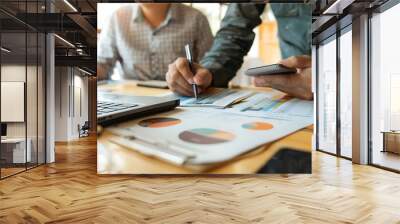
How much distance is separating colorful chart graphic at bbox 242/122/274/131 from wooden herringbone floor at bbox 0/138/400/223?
0.75 meters

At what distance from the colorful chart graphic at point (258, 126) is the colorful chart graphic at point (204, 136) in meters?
0.25

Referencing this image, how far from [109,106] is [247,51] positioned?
2.12 m

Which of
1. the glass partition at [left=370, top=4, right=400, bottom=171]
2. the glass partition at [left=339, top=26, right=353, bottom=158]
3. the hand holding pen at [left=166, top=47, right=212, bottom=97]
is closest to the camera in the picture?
the hand holding pen at [left=166, top=47, right=212, bottom=97]

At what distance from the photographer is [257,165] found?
17.7 ft

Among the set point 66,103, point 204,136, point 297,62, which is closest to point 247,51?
point 297,62

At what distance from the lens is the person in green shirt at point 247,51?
18.0 feet

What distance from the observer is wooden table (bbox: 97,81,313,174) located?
17.7ft

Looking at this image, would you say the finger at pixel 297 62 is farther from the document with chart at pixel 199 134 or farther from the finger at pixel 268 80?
the document with chart at pixel 199 134

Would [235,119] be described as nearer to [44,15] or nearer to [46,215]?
[46,215]

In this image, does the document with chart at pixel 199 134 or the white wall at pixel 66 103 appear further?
the white wall at pixel 66 103

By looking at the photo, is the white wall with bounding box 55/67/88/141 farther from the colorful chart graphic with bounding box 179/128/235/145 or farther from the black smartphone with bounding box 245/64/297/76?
the black smartphone with bounding box 245/64/297/76

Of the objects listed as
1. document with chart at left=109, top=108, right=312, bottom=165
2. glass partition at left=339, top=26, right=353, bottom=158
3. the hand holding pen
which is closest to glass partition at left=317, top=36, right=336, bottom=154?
glass partition at left=339, top=26, right=353, bottom=158

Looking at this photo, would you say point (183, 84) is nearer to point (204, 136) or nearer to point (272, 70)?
point (204, 136)

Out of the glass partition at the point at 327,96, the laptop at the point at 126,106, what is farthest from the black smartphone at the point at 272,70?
the glass partition at the point at 327,96
